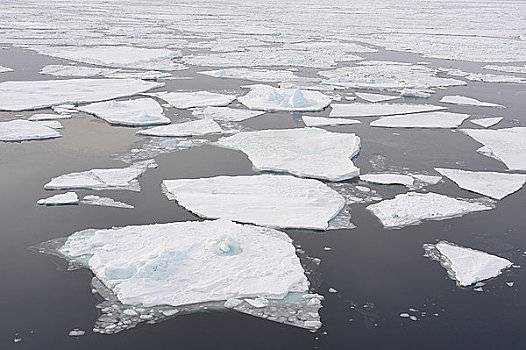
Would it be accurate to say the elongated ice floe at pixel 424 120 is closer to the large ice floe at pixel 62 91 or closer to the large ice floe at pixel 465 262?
the large ice floe at pixel 465 262

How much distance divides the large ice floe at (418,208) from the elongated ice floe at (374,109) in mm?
4318

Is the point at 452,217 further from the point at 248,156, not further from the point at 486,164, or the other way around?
the point at 248,156

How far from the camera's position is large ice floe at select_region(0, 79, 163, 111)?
1125 cm

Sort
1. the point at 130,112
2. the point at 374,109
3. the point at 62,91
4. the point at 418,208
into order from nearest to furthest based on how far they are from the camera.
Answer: the point at 418,208
the point at 130,112
the point at 374,109
the point at 62,91

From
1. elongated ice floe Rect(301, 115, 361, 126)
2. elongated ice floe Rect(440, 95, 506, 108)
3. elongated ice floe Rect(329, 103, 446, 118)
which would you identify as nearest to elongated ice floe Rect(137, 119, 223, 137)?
elongated ice floe Rect(301, 115, 361, 126)

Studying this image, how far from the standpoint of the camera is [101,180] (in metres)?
7.23

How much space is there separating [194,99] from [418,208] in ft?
21.4

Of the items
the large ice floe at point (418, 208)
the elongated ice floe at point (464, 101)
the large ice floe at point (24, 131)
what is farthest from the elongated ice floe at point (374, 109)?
the large ice floe at point (24, 131)

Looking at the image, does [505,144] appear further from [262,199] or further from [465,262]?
[262,199]

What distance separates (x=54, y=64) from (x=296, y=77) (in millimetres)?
6915

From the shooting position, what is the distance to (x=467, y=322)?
4.50 metres

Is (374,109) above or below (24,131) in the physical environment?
below

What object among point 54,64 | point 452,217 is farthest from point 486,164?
point 54,64

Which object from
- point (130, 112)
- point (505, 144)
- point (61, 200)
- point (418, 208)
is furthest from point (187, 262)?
point (505, 144)
